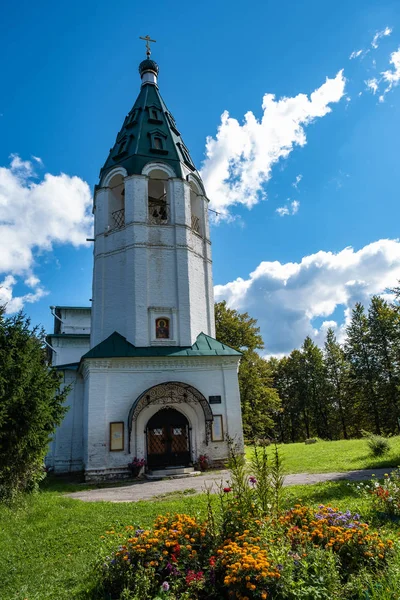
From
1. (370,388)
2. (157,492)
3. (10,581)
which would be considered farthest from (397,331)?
(370,388)

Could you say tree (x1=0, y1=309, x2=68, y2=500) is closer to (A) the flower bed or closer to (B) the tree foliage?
(A) the flower bed

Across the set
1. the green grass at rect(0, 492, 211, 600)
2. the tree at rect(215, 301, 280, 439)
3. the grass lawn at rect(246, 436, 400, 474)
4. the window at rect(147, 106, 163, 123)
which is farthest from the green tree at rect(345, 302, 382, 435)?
the green grass at rect(0, 492, 211, 600)

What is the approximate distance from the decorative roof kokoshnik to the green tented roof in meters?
8.04

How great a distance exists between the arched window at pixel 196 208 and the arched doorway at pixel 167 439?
355 inches

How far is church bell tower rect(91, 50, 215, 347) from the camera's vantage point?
17.3 m

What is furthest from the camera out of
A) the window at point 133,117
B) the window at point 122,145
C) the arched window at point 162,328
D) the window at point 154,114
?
the window at point 133,117

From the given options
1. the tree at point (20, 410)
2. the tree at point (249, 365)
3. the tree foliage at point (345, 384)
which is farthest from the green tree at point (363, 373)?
the tree at point (20, 410)

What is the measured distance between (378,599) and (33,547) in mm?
5142

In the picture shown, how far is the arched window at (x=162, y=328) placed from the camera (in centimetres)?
1706

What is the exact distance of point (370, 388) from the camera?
33.7 meters

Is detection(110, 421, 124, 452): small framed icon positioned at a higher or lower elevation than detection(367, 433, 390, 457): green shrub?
higher

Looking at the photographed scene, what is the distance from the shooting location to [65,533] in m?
6.93

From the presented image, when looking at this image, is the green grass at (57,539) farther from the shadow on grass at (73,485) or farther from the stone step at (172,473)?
the stone step at (172,473)

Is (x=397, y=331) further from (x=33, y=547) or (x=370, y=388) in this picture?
(x=370, y=388)
